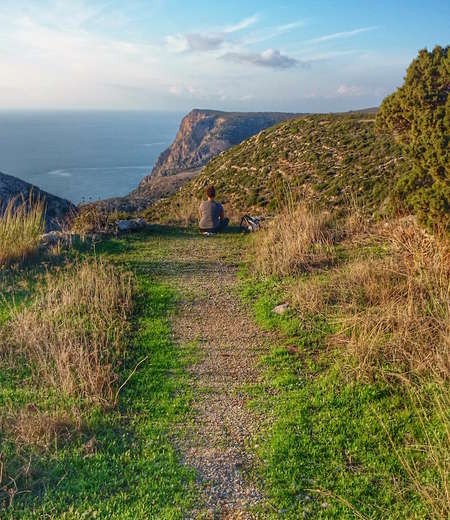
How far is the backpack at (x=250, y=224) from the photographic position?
12.6 m

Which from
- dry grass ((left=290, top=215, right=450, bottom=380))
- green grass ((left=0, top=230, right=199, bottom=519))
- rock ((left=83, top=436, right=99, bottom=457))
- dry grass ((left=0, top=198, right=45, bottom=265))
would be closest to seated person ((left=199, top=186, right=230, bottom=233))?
dry grass ((left=0, top=198, right=45, bottom=265))

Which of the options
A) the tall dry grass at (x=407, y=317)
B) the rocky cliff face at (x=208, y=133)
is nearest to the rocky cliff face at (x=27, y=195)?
the tall dry grass at (x=407, y=317)

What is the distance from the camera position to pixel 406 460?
4.02 meters

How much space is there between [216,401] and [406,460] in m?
2.03

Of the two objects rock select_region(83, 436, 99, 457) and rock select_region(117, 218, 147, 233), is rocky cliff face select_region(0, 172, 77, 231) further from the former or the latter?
rock select_region(83, 436, 99, 457)

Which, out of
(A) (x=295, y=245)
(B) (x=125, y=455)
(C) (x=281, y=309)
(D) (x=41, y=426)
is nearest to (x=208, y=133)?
(A) (x=295, y=245)

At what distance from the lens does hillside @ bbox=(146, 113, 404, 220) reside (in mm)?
15750

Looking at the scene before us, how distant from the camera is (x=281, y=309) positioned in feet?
24.2

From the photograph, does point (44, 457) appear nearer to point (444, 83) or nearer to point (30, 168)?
point (444, 83)

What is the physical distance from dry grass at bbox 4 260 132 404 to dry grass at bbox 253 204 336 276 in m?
2.78

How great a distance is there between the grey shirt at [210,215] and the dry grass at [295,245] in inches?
57.9

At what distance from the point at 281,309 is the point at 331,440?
2973mm

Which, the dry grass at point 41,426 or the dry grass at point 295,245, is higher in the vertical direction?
the dry grass at point 295,245

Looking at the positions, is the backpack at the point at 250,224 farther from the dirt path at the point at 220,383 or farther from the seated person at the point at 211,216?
the dirt path at the point at 220,383
